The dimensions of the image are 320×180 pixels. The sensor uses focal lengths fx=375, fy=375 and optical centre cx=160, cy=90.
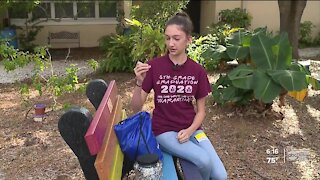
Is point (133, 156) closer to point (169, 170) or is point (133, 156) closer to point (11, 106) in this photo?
point (169, 170)

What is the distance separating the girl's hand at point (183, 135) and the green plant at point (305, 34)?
12.0 metres

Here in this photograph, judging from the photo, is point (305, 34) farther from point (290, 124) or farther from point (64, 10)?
point (290, 124)

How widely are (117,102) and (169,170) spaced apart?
0.92 m

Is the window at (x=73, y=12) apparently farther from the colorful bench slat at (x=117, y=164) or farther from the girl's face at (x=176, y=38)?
the colorful bench slat at (x=117, y=164)

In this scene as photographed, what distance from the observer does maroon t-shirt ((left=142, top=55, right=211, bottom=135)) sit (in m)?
2.89

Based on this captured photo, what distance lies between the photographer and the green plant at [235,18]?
1288 cm

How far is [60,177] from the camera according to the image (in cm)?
395

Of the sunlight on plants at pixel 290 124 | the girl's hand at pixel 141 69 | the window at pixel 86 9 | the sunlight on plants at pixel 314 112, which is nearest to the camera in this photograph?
the girl's hand at pixel 141 69

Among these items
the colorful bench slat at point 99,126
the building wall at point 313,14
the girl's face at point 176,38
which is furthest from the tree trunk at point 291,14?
the colorful bench slat at point 99,126

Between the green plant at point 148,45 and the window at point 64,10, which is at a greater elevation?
the window at point 64,10

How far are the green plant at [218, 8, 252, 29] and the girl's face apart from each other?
10305mm

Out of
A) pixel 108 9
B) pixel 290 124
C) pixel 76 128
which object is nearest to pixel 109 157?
pixel 76 128

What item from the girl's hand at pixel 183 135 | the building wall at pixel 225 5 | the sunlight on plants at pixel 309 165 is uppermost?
the building wall at pixel 225 5

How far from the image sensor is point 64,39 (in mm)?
12812
